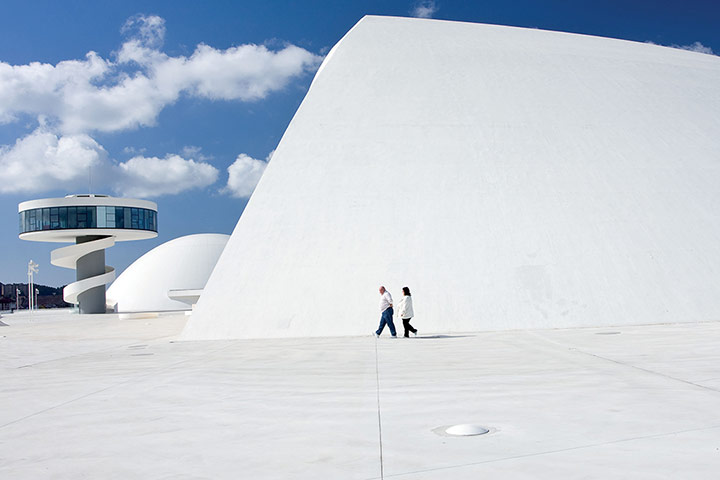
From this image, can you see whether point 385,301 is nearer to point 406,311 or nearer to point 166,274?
point 406,311

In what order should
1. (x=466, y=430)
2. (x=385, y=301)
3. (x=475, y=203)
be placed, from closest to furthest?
1. (x=466, y=430)
2. (x=385, y=301)
3. (x=475, y=203)

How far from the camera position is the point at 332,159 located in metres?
17.1

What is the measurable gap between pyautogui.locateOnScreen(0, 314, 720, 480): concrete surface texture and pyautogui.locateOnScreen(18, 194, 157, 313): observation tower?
39738 mm

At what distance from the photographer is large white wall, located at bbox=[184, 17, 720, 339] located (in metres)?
14.9

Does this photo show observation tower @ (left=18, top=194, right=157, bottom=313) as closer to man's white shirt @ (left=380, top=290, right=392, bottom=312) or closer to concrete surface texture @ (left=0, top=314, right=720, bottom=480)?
man's white shirt @ (left=380, top=290, right=392, bottom=312)

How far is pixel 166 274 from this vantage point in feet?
180

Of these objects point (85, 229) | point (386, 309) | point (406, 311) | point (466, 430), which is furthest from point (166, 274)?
point (466, 430)

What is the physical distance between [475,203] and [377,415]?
11.4 metres

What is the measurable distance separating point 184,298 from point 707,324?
36272 mm

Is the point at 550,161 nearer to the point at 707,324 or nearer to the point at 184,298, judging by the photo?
the point at 707,324

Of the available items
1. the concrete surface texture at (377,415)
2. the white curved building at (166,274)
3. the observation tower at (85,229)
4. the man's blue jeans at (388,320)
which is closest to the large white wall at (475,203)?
the man's blue jeans at (388,320)

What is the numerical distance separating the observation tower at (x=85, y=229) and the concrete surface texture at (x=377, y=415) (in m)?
39.7

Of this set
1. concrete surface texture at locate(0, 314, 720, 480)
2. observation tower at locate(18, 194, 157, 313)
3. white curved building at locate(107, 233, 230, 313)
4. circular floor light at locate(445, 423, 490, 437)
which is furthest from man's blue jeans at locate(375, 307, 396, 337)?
white curved building at locate(107, 233, 230, 313)

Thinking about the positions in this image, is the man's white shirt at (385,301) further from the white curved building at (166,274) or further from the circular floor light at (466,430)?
the white curved building at (166,274)
